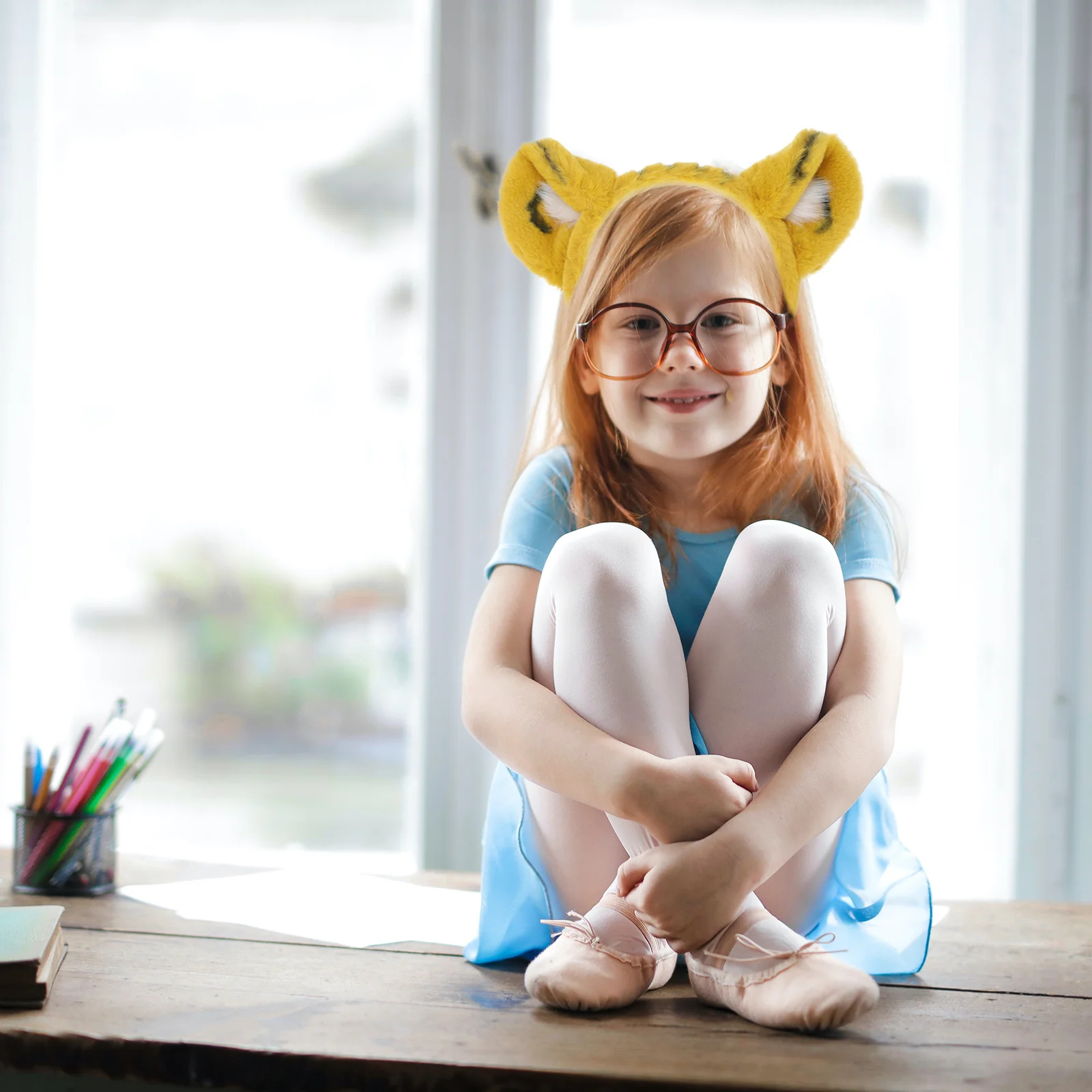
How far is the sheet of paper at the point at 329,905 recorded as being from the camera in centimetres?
88

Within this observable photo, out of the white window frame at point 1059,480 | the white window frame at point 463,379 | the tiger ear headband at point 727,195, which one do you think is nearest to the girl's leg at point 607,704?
the tiger ear headband at point 727,195

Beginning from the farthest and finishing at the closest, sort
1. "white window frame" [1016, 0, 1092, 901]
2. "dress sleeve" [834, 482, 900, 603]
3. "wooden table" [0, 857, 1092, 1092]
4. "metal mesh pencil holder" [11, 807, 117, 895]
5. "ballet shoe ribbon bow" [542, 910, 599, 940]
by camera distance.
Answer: "white window frame" [1016, 0, 1092, 901] → "metal mesh pencil holder" [11, 807, 117, 895] → "dress sleeve" [834, 482, 900, 603] → "ballet shoe ribbon bow" [542, 910, 599, 940] → "wooden table" [0, 857, 1092, 1092]

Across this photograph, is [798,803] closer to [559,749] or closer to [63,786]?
[559,749]

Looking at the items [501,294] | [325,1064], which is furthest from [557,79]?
[325,1064]

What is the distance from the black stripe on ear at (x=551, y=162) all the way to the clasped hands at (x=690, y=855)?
46 centimetres

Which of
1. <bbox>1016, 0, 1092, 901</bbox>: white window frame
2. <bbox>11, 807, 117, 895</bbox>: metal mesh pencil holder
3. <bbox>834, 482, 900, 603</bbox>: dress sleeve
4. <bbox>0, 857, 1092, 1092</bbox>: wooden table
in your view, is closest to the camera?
<bbox>0, 857, 1092, 1092</bbox>: wooden table

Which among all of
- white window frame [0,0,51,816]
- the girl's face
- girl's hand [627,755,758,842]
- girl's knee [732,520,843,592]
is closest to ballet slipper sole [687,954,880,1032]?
girl's hand [627,755,758,842]

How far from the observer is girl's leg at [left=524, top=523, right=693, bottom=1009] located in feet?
2.31

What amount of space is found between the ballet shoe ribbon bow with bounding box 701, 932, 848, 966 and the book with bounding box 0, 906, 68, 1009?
42 centimetres

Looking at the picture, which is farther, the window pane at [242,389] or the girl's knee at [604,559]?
the window pane at [242,389]

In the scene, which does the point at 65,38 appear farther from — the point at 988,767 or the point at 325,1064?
the point at 988,767

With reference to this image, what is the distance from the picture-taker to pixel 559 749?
71 cm

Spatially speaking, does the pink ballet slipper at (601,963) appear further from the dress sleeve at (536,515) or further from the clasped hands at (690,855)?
the dress sleeve at (536,515)

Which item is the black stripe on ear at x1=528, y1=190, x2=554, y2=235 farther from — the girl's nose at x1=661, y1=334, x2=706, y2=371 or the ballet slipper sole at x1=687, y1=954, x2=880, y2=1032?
the ballet slipper sole at x1=687, y1=954, x2=880, y2=1032
